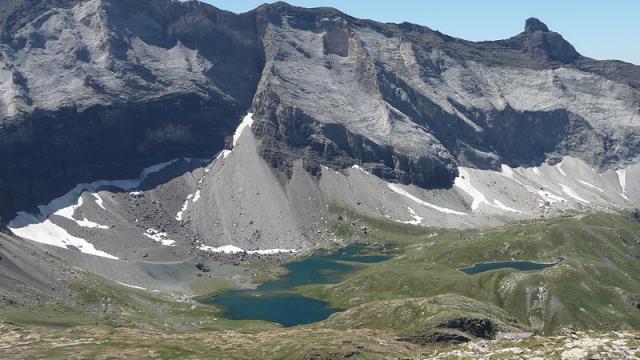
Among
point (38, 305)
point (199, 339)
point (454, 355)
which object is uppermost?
point (454, 355)

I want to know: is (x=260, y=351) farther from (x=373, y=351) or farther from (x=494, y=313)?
(x=494, y=313)

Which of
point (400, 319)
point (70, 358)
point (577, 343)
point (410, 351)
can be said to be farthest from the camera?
point (400, 319)

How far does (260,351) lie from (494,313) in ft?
271

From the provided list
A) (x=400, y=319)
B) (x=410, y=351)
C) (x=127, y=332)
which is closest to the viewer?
(x=410, y=351)

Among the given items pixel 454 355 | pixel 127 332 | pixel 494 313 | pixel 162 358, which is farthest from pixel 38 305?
pixel 454 355

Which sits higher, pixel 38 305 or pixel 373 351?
pixel 373 351

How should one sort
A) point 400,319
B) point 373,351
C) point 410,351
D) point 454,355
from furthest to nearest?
1. point 400,319
2. point 410,351
3. point 373,351
4. point 454,355

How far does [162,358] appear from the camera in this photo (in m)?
125

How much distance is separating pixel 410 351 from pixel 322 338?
18.3 meters

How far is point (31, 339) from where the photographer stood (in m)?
138

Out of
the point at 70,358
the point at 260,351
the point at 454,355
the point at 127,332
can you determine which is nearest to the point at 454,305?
the point at 260,351

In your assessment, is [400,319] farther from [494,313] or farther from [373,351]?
[373,351]

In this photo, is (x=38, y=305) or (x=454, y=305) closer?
(x=454, y=305)

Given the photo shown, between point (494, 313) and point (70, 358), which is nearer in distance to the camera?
point (70, 358)
